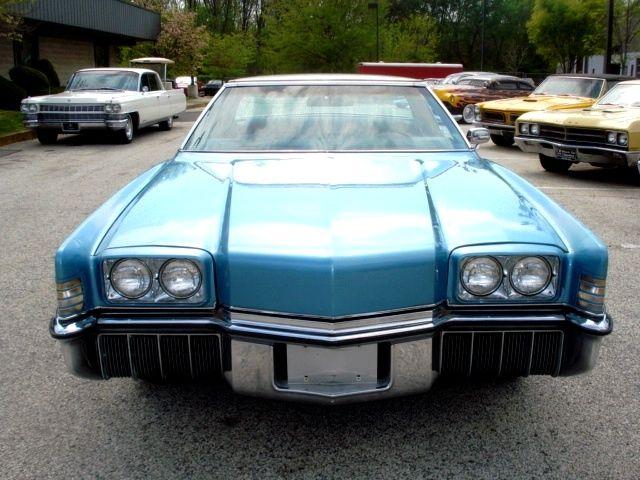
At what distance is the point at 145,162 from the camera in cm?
1159

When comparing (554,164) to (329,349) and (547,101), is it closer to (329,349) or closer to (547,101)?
(547,101)

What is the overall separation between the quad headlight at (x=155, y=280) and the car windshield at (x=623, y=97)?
8.97 m

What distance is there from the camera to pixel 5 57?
2478 cm

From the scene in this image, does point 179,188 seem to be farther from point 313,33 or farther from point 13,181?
point 313,33

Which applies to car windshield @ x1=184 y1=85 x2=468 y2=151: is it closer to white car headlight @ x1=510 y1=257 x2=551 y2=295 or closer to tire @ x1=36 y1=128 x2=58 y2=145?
white car headlight @ x1=510 y1=257 x2=551 y2=295

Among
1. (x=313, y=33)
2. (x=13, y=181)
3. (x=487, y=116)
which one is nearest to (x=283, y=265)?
(x=13, y=181)

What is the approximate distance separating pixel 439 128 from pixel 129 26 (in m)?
28.7

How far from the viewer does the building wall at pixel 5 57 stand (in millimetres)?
24469

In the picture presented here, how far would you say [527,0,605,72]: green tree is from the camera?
A: 1662 inches

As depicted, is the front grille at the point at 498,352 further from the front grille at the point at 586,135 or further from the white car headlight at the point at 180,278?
the front grille at the point at 586,135

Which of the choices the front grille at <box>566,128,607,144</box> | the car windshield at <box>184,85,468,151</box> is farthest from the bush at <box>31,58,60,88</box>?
the car windshield at <box>184,85,468,151</box>

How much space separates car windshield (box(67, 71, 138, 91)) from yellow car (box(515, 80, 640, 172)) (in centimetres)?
839

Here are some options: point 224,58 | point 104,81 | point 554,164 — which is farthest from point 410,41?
point 554,164

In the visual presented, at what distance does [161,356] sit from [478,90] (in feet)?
59.5
